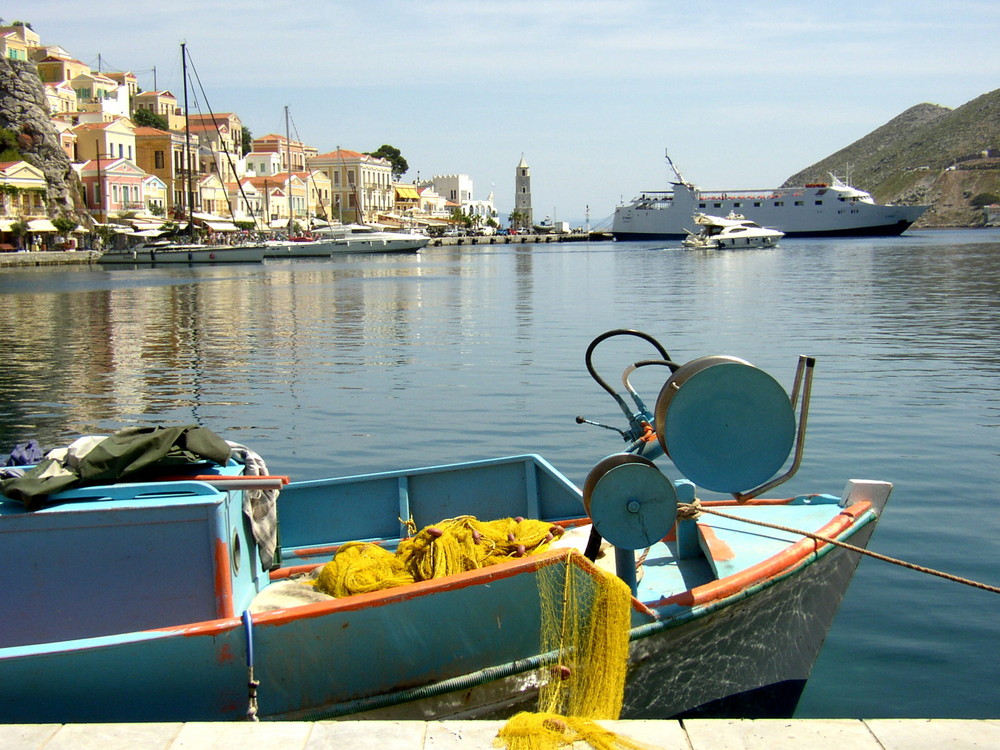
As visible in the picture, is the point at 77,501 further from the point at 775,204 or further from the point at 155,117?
the point at 155,117

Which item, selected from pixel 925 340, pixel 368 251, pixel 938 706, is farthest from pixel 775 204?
pixel 938 706

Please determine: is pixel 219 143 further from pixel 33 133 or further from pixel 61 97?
pixel 33 133

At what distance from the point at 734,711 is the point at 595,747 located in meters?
2.20

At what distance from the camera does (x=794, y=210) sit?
4291 inches

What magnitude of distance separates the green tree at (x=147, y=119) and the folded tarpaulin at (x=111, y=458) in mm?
116805

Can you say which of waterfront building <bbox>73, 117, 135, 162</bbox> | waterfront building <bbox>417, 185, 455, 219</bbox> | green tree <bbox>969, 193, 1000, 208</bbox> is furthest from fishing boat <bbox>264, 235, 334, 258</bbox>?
green tree <bbox>969, 193, 1000, 208</bbox>

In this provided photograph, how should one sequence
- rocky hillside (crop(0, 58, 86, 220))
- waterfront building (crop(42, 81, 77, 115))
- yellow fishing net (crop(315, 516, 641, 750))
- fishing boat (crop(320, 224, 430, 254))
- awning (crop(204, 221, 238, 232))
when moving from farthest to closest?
waterfront building (crop(42, 81, 77, 115)) → fishing boat (crop(320, 224, 430, 254)) → awning (crop(204, 221, 238, 232)) → rocky hillside (crop(0, 58, 86, 220)) → yellow fishing net (crop(315, 516, 641, 750))

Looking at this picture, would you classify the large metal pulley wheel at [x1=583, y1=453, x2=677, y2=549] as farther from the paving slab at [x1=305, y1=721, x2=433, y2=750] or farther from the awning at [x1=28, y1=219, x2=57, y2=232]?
the awning at [x1=28, y1=219, x2=57, y2=232]

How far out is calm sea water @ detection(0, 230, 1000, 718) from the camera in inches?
285

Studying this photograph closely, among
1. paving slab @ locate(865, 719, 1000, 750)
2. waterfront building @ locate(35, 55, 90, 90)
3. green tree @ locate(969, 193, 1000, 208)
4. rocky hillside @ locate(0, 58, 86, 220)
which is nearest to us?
paving slab @ locate(865, 719, 1000, 750)

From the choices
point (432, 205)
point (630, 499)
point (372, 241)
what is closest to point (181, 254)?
point (372, 241)

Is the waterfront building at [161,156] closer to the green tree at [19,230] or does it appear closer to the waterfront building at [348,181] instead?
the green tree at [19,230]

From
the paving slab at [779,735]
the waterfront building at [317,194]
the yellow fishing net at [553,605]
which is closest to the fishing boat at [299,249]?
the waterfront building at [317,194]

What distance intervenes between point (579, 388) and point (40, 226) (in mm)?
67998
